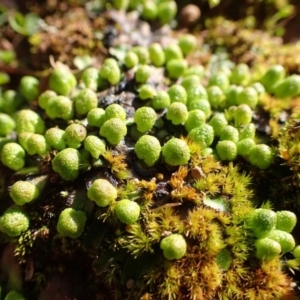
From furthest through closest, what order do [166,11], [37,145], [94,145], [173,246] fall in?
[166,11], [37,145], [94,145], [173,246]

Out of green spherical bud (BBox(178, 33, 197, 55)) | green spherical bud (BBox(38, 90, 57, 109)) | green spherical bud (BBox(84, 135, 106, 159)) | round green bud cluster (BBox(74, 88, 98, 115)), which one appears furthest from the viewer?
green spherical bud (BBox(178, 33, 197, 55))

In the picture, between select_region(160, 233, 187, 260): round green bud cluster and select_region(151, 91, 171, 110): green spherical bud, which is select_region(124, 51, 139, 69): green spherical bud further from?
select_region(160, 233, 187, 260): round green bud cluster

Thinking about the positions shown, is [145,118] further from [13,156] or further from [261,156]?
[13,156]

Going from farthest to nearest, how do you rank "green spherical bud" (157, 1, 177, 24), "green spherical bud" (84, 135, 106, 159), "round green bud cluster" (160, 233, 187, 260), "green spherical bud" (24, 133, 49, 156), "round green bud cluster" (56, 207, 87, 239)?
1. "green spherical bud" (157, 1, 177, 24)
2. "green spherical bud" (24, 133, 49, 156)
3. "green spherical bud" (84, 135, 106, 159)
4. "round green bud cluster" (56, 207, 87, 239)
5. "round green bud cluster" (160, 233, 187, 260)

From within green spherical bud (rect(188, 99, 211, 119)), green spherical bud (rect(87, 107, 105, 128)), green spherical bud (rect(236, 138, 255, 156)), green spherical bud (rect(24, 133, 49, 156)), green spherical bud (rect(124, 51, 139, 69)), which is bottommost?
green spherical bud (rect(24, 133, 49, 156))

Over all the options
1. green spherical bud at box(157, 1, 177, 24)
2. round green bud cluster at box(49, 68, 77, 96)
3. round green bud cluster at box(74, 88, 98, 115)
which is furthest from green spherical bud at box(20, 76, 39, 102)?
green spherical bud at box(157, 1, 177, 24)

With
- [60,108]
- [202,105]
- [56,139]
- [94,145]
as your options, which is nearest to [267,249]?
[202,105]

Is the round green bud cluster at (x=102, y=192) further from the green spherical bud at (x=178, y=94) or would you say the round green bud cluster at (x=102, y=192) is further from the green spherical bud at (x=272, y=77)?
the green spherical bud at (x=272, y=77)

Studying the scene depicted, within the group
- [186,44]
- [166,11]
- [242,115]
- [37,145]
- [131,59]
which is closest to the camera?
[37,145]
